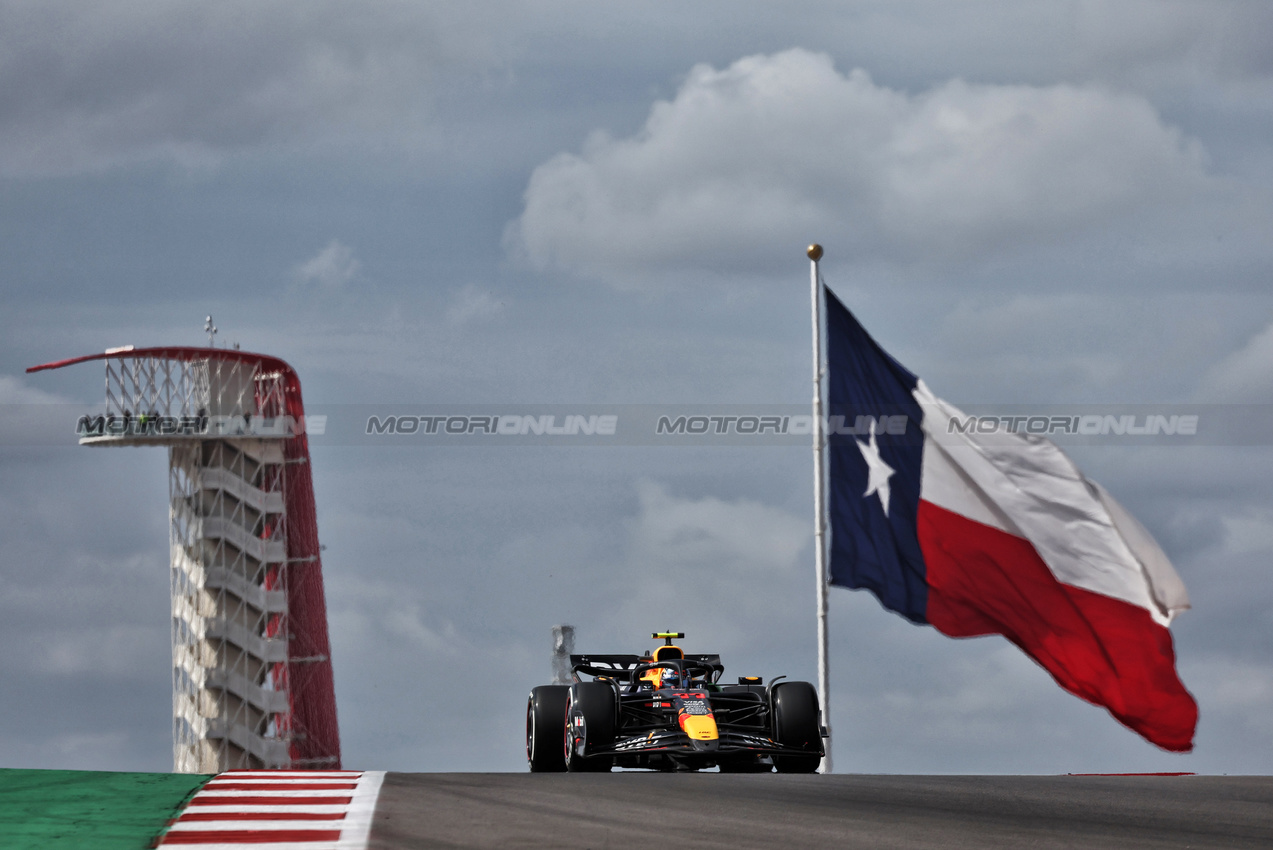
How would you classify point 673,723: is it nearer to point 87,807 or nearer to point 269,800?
point 269,800

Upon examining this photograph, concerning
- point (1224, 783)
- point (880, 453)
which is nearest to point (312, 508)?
point (880, 453)

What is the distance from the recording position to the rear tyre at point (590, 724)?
17.8 meters

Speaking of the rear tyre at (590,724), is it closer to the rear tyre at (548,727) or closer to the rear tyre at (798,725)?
the rear tyre at (548,727)

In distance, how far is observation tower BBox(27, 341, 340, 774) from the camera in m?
68.4

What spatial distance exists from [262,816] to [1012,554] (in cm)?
1328

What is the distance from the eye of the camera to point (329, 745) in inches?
2808

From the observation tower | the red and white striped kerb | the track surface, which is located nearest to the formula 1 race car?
the track surface

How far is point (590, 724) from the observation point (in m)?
17.8

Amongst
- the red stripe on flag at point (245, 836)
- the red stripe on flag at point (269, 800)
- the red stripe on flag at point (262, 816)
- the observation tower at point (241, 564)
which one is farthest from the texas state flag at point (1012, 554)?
the observation tower at point (241, 564)

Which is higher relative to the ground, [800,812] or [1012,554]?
[1012,554]

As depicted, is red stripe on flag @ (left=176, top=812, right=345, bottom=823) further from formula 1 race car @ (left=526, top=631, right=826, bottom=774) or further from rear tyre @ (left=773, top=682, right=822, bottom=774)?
rear tyre @ (left=773, top=682, right=822, bottom=774)

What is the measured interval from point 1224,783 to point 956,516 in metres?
6.71

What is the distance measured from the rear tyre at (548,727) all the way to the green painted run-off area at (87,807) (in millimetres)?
4856

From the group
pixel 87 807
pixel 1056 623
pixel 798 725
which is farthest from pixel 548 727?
pixel 1056 623
